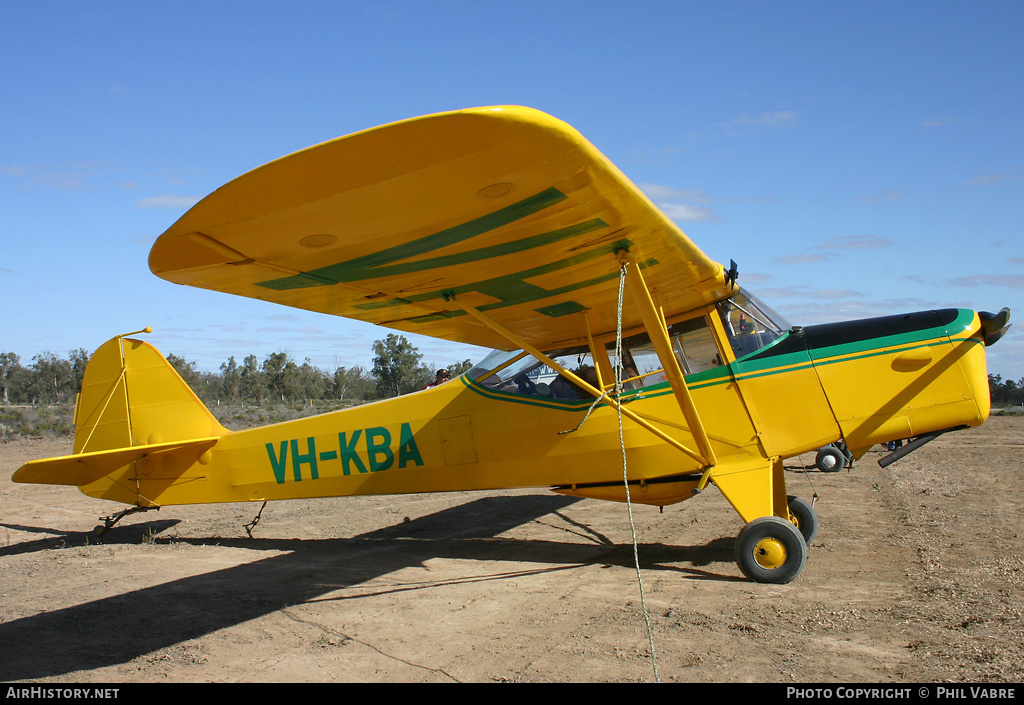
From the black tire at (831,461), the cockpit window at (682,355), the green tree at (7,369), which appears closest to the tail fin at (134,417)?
the cockpit window at (682,355)

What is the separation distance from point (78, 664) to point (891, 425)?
6.04 meters

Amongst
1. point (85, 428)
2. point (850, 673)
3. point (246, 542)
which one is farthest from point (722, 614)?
point (85, 428)

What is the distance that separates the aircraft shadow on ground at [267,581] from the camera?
13.4ft

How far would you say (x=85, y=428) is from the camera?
7812 mm

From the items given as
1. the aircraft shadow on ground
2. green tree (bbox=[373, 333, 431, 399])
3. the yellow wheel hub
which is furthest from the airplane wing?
green tree (bbox=[373, 333, 431, 399])

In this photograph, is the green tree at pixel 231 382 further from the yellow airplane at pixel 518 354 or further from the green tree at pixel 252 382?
the yellow airplane at pixel 518 354

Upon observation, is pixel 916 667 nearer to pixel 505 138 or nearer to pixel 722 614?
pixel 722 614

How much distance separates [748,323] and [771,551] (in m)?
2.07

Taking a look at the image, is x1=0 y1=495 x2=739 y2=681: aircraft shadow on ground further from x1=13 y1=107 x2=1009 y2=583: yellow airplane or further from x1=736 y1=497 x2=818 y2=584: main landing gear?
x1=13 y1=107 x2=1009 y2=583: yellow airplane

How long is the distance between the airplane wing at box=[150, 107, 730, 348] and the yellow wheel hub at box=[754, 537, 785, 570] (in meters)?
2.23

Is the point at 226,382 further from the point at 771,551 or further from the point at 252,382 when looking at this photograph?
the point at 771,551

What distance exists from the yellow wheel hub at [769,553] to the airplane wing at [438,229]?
7.32 feet

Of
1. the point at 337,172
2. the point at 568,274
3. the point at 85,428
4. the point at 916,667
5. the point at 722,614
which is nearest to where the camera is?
the point at 337,172

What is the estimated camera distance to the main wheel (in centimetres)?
486
